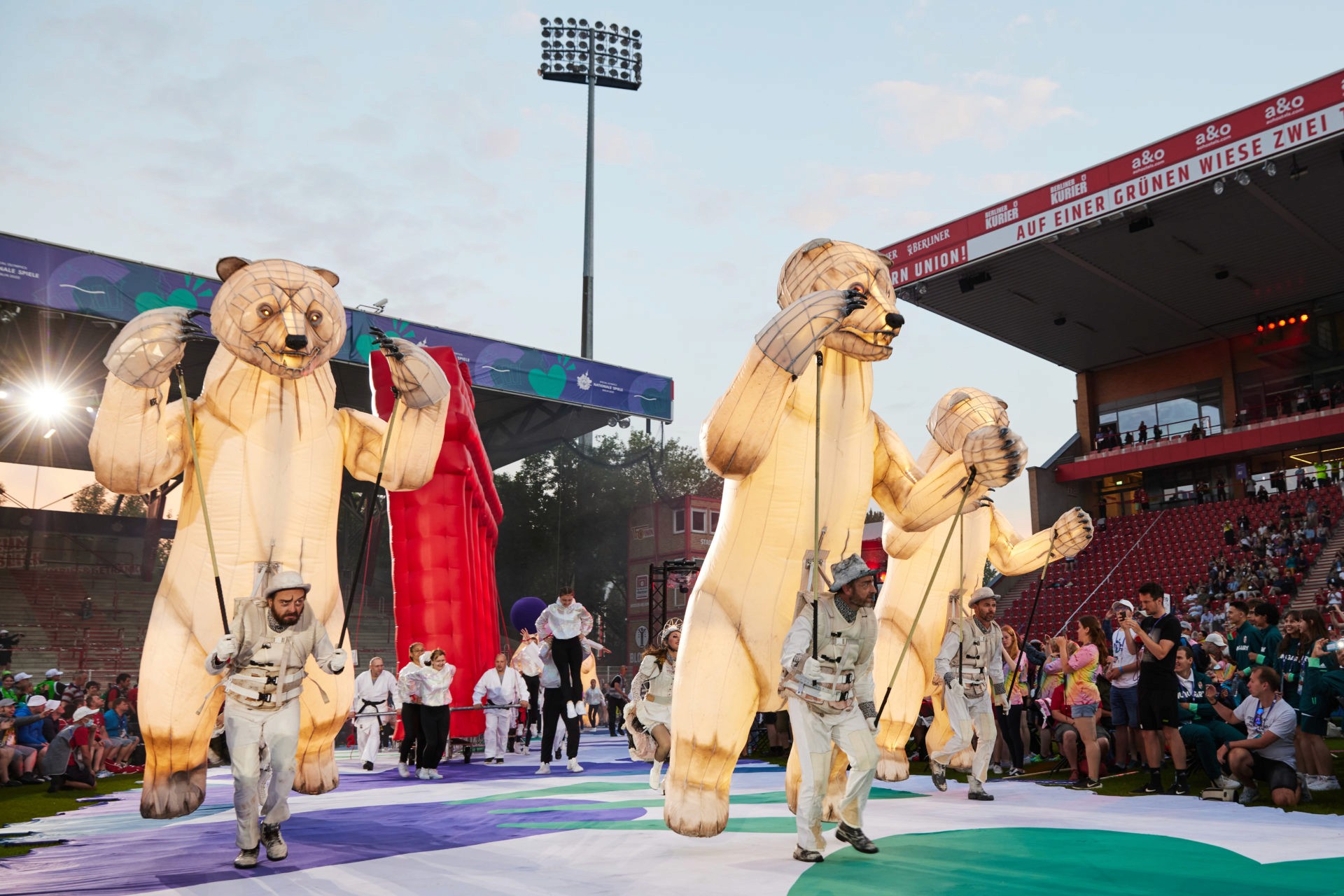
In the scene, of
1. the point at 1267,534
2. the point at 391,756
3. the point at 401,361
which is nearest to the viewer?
the point at 401,361

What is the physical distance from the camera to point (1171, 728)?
7074 millimetres

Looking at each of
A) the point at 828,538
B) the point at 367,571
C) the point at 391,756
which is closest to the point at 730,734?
the point at 828,538

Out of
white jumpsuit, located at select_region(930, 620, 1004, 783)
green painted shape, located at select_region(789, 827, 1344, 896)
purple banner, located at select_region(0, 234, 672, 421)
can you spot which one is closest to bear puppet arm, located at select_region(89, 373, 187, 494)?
green painted shape, located at select_region(789, 827, 1344, 896)

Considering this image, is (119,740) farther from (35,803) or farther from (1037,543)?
(1037,543)

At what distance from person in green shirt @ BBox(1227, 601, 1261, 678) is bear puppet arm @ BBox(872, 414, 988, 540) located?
11.0 ft

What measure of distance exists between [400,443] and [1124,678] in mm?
5446

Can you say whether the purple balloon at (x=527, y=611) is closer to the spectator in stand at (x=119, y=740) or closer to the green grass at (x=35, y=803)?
the spectator in stand at (x=119, y=740)

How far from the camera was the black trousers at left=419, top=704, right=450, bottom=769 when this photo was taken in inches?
359

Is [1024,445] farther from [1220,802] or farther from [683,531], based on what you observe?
[683,531]

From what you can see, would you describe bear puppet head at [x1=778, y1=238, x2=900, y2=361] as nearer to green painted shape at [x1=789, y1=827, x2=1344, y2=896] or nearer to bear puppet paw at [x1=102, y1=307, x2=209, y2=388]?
green painted shape at [x1=789, y1=827, x2=1344, y2=896]

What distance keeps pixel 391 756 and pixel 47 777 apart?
3.87 meters

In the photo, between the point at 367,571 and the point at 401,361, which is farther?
the point at 367,571

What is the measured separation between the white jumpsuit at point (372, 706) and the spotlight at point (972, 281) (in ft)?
50.8

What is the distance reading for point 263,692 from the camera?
443cm
